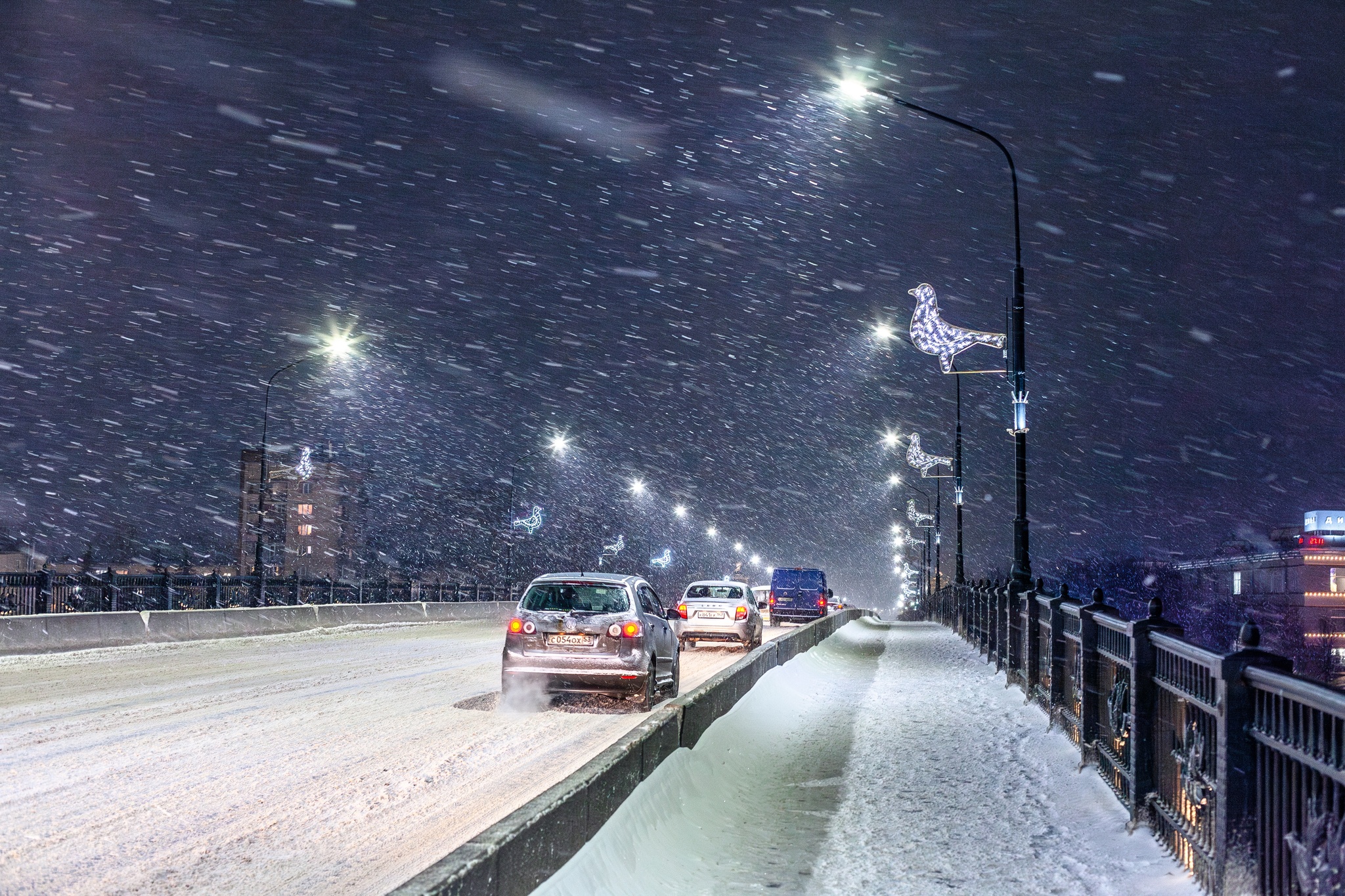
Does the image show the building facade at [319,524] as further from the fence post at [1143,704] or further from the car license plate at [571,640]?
the fence post at [1143,704]

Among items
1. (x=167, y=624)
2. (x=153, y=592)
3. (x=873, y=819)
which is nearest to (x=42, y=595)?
(x=167, y=624)

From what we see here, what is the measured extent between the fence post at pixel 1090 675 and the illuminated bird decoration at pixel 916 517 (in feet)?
168

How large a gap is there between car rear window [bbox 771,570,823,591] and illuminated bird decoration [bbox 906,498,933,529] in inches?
444

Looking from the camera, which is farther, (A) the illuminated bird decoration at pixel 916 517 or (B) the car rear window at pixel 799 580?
(A) the illuminated bird decoration at pixel 916 517

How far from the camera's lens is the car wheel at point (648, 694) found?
574 inches

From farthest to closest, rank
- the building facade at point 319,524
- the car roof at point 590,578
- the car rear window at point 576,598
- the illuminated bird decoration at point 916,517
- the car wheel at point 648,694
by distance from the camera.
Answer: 1. the building facade at point 319,524
2. the illuminated bird decoration at point 916,517
3. the car roof at point 590,578
4. the car rear window at point 576,598
5. the car wheel at point 648,694

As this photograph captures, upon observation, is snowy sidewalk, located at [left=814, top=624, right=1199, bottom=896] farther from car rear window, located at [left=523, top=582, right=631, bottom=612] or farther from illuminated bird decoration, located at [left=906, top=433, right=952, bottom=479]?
illuminated bird decoration, located at [left=906, top=433, right=952, bottom=479]

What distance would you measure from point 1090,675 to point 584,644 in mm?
6553

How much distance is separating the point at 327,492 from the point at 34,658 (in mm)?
141771

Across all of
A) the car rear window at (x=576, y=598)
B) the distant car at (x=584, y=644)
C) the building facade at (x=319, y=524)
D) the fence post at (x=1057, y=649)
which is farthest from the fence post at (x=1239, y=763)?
the building facade at (x=319, y=524)

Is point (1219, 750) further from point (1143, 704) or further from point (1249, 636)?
point (1143, 704)

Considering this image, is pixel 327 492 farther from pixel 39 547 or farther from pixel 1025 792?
pixel 1025 792

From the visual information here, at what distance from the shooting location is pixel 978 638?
90.0ft

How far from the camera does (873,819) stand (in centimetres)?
861
